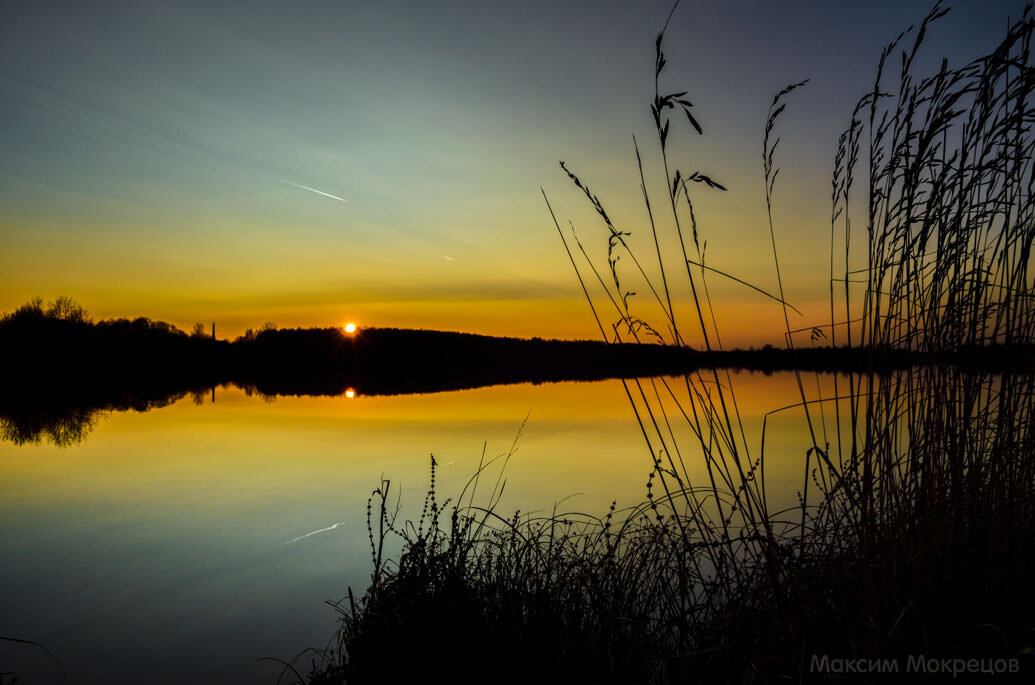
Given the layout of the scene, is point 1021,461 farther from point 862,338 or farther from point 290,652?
point 290,652

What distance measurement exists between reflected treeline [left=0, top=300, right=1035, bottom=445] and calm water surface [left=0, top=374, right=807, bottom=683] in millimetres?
2684

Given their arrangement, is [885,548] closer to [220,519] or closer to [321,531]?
[321,531]

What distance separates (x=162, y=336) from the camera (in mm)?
59531

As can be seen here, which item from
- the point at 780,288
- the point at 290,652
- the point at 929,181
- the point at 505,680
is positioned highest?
the point at 929,181

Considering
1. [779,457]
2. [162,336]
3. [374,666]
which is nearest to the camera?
[374,666]

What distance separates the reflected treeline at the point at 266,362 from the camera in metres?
2.36

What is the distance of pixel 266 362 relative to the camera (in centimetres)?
7269

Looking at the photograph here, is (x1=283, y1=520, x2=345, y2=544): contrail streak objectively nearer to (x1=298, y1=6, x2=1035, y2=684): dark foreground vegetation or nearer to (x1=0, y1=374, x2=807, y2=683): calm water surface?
(x1=0, y1=374, x2=807, y2=683): calm water surface

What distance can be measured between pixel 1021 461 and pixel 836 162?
1.42 metres

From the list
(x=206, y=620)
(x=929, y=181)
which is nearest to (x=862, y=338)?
(x=929, y=181)

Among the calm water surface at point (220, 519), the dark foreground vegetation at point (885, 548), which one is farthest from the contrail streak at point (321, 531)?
the dark foreground vegetation at point (885, 548)

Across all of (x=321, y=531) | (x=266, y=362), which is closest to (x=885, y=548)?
(x=321, y=531)

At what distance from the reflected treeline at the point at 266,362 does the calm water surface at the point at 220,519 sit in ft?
8.80

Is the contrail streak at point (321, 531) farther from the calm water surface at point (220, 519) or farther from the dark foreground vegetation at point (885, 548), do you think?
the dark foreground vegetation at point (885, 548)
